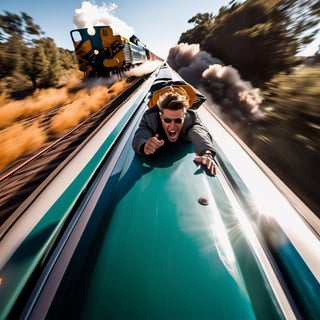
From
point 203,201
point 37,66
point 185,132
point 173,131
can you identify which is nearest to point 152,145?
point 173,131

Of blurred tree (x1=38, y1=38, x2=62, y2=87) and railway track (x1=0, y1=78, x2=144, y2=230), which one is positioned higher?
railway track (x1=0, y1=78, x2=144, y2=230)

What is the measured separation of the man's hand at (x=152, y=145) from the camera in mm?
1490

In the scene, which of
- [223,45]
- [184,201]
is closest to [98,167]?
[184,201]

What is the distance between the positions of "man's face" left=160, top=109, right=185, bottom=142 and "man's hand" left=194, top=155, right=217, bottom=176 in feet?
1.08

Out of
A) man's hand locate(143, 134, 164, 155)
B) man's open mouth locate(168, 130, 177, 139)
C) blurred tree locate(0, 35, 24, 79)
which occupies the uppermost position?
man's hand locate(143, 134, 164, 155)

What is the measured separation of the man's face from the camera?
5.24 ft

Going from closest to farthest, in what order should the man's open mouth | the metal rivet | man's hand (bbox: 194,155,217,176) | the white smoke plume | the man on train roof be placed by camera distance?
the metal rivet < man's hand (bbox: 194,155,217,176) < the man on train roof < the man's open mouth < the white smoke plume

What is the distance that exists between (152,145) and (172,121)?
29cm

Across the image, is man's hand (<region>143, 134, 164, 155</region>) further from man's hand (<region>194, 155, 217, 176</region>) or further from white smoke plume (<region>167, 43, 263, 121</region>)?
white smoke plume (<region>167, 43, 263, 121</region>)

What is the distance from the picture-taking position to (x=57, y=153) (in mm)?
2984

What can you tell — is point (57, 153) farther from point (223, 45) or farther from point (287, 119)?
point (223, 45)

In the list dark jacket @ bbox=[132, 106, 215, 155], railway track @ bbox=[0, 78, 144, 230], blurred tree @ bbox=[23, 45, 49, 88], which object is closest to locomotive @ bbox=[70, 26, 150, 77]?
blurred tree @ bbox=[23, 45, 49, 88]

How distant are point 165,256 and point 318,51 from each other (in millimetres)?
6249

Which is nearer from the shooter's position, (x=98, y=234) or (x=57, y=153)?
(x=98, y=234)
